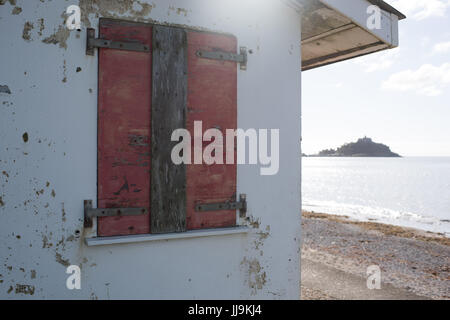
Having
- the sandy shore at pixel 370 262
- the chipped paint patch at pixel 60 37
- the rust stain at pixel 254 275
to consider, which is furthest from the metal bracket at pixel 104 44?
the sandy shore at pixel 370 262

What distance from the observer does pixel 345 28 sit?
439 cm

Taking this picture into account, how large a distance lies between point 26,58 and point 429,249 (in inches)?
609

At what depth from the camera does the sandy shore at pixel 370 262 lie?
7738mm

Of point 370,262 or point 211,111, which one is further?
point 370,262

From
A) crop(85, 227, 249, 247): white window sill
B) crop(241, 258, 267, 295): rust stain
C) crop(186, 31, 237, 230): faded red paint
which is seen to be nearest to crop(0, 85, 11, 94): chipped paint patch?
crop(85, 227, 249, 247): white window sill

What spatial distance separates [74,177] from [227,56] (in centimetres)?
198

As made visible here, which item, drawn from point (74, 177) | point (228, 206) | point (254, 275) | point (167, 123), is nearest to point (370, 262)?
point (254, 275)

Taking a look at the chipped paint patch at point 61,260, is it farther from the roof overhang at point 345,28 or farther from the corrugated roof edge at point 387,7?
the corrugated roof edge at point 387,7

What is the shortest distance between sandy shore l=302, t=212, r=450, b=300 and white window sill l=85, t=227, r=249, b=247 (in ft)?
13.1

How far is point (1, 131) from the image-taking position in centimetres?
296

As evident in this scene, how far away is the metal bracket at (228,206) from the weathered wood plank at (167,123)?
0.65 ft

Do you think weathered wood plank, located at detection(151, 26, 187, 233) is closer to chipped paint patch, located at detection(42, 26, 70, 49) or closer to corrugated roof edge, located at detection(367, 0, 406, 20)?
chipped paint patch, located at detection(42, 26, 70, 49)

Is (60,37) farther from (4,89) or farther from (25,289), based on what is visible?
(25,289)
